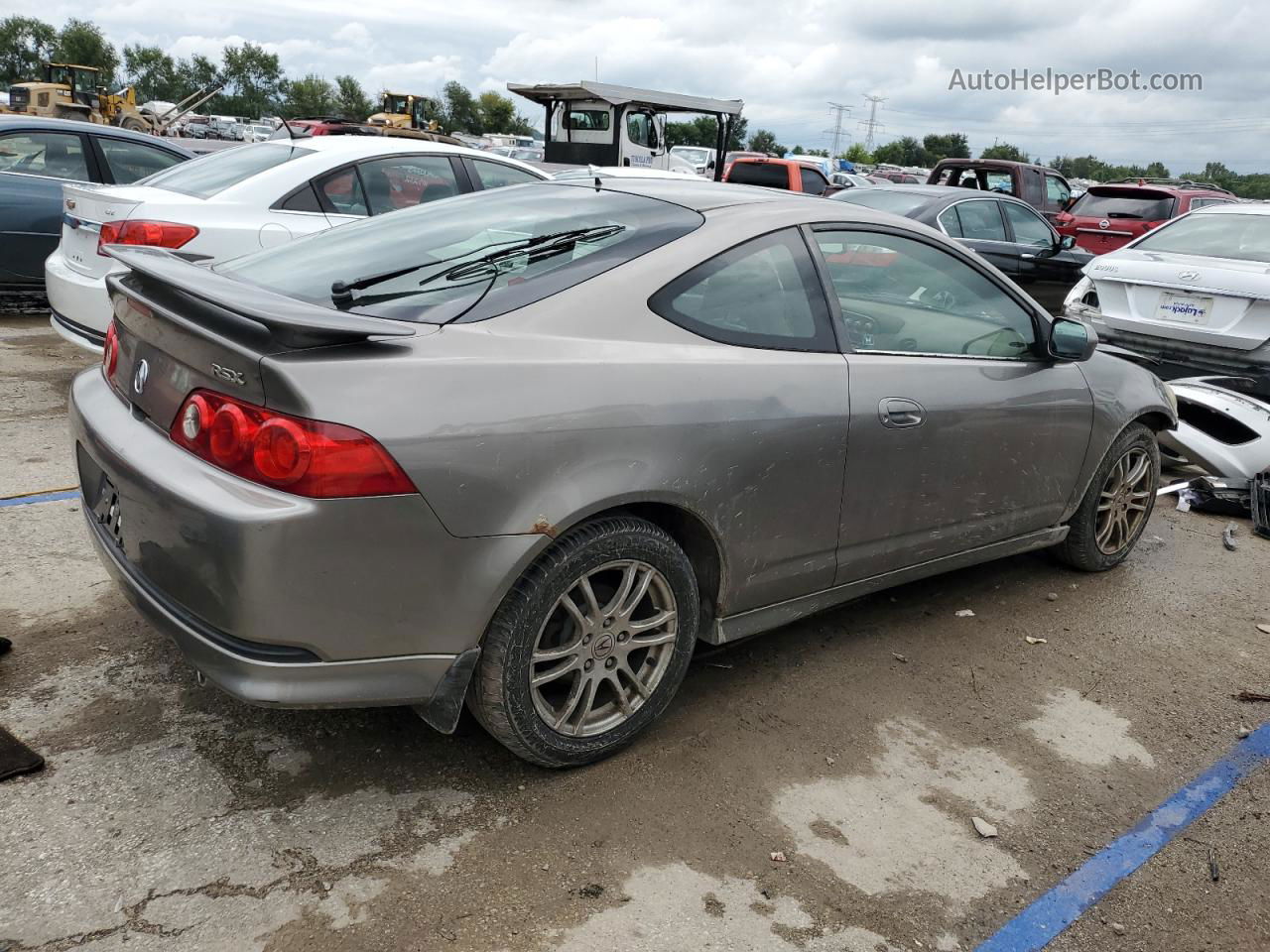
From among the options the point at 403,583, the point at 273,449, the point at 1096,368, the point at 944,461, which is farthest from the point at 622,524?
the point at 1096,368

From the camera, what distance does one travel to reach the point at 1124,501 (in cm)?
477

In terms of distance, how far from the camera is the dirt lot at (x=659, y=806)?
236 centimetres

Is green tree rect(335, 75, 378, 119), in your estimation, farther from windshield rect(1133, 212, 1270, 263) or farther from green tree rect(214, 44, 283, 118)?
windshield rect(1133, 212, 1270, 263)

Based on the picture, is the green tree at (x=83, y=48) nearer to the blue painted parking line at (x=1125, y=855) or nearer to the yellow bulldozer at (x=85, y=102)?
the yellow bulldozer at (x=85, y=102)

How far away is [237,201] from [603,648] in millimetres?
4316

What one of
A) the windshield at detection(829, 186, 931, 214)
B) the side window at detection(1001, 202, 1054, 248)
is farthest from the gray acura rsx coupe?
the side window at detection(1001, 202, 1054, 248)

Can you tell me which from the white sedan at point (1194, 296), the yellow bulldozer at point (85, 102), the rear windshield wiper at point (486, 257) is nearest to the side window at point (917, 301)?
the rear windshield wiper at point (486, 257)

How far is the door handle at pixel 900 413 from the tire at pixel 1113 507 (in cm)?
143

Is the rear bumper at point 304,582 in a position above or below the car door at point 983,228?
below

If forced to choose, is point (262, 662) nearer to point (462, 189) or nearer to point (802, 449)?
point (802, 449)

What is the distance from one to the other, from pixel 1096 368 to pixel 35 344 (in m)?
7.24

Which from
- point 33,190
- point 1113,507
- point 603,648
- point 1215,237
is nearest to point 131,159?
point 33,190

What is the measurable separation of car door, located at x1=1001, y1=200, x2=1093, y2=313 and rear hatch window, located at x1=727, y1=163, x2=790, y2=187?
4.73 metres

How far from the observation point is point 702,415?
9.47 feet
